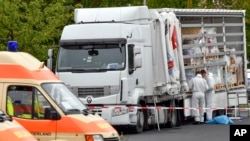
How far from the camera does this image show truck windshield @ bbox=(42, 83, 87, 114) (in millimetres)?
15562

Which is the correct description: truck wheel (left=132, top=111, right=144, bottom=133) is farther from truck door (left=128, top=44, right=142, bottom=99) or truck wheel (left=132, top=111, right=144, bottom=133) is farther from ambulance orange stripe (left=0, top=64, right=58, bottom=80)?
ambulance orange stripe (left=0, top=64, right=58, bottom=80)

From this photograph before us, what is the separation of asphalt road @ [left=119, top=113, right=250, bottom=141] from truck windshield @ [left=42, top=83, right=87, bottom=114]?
6836mm

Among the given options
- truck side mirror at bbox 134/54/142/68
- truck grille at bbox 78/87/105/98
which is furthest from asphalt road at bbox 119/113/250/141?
truck side mirror at bbox 134/54/142/68

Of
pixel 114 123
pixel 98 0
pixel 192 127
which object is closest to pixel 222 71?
pixel 192 127

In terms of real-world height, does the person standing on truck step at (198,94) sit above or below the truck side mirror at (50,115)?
below

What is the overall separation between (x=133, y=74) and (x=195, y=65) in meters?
5.97

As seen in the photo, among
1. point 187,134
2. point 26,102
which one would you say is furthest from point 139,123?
point 26,102

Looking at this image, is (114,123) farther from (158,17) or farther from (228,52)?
(228,52)

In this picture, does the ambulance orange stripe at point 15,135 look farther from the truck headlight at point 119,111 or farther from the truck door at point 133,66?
the truck door at point 133,66

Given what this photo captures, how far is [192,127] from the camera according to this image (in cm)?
2881

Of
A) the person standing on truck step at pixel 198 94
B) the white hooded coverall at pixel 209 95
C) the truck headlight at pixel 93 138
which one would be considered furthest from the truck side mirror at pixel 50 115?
the white hooded coverall at pixel 209 95

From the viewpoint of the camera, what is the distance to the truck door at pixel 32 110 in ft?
49.6

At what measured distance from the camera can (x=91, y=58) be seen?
24.8 m

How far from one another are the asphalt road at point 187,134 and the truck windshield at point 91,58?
2049 mm
